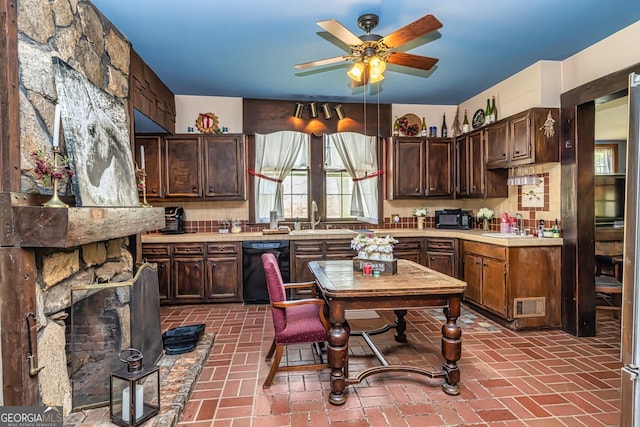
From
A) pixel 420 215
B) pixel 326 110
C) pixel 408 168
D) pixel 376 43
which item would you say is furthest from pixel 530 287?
pixel 326 110

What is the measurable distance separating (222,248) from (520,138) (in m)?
3.73

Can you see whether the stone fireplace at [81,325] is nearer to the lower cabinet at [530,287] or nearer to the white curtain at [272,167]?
the white curtain at [272,167]

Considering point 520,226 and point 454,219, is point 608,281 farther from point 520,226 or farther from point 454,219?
point 454,219

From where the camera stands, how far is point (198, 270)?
4.39m

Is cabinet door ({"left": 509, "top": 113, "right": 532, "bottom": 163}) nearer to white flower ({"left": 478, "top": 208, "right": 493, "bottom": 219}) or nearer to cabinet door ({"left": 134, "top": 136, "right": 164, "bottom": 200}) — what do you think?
white flower ({"left": 478, "top": 208, "right": 493, "bottom": 219})

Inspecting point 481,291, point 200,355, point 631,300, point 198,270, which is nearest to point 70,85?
point 200,355

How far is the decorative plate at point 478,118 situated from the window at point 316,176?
1.43 m

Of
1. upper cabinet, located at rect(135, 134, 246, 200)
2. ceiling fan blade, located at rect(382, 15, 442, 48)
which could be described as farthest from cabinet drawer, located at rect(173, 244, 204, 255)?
ceiling fan blade, located at rect(382, 15, 442, 48)

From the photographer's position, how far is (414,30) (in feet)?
7.70

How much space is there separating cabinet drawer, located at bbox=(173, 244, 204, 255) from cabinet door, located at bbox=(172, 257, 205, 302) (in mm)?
64

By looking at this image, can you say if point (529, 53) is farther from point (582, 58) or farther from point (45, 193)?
point (45, 193)

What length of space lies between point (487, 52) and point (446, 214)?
2.30 meters

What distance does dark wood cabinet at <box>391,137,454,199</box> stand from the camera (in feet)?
16.8

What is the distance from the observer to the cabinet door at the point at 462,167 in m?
4.88
